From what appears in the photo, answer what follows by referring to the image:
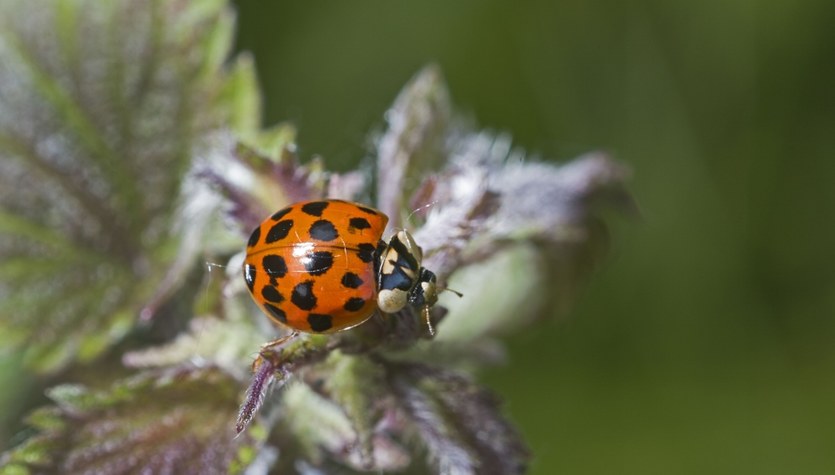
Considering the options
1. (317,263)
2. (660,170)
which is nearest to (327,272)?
(317,263)

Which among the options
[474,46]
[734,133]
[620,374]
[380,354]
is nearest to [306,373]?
[380,354]

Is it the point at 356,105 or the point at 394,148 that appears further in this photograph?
the point at 356,105

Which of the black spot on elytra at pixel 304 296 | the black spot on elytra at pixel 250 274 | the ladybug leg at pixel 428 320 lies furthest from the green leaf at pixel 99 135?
the ladybug leg at pixel 428 320

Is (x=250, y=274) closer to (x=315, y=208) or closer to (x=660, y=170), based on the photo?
(x=315, y=208)

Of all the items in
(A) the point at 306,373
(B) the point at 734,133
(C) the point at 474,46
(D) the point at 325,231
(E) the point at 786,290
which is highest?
(C) the point at 474,46

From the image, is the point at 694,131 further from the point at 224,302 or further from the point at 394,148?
the point at 224,302

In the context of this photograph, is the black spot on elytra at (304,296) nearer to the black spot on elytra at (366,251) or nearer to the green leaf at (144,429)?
the black spot on elytra at (366,251)
